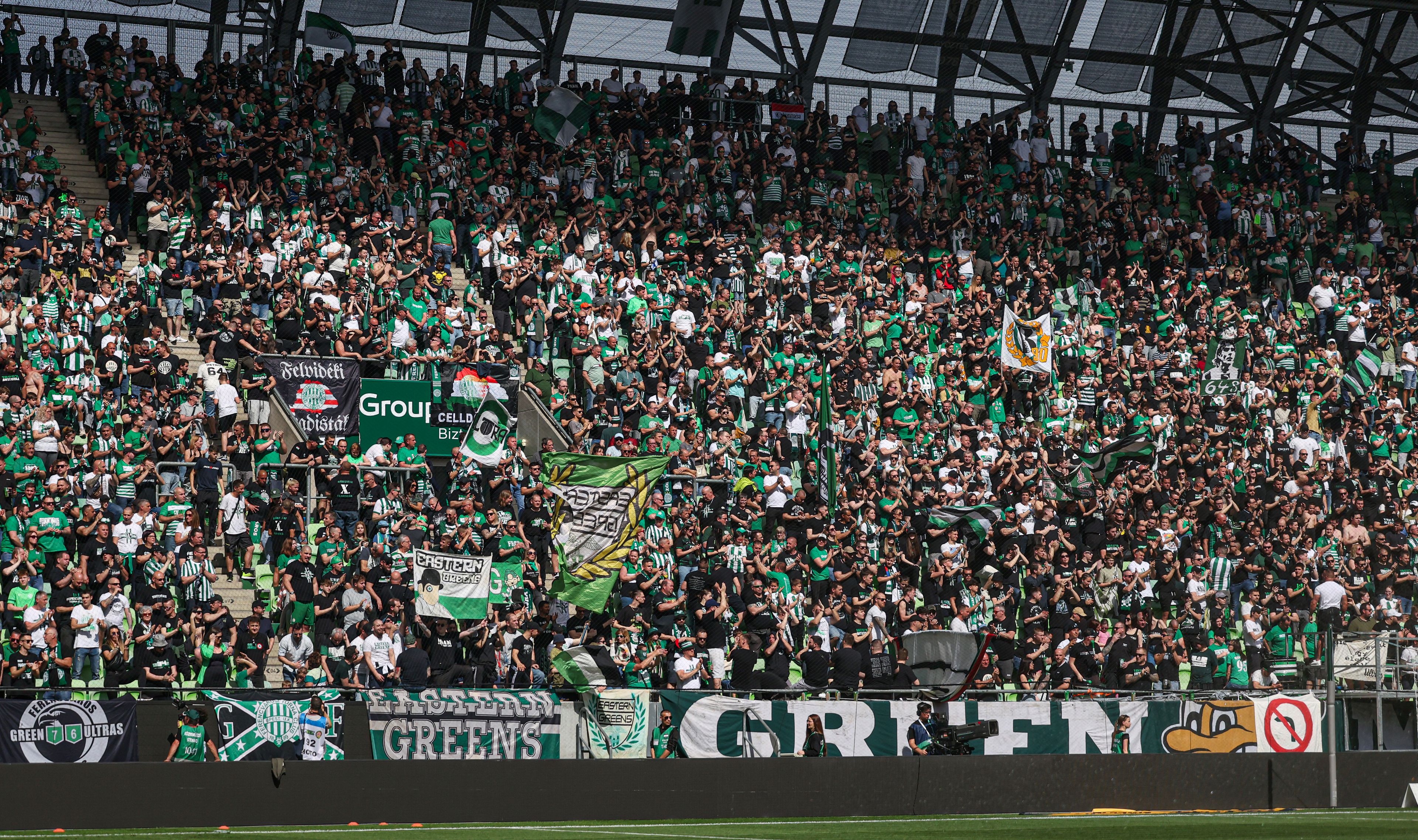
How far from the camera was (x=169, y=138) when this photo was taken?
27312 millimetres

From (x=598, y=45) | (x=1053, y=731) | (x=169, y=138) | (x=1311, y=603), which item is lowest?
(x=1053, y=731)

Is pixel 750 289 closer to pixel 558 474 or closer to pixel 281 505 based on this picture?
pixel 558 474

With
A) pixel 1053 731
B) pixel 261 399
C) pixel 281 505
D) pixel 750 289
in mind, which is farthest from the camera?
pixel 750 289

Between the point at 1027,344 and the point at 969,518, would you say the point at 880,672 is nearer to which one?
the point at 969,518

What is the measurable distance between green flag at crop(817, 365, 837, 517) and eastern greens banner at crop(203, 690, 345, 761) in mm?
9468

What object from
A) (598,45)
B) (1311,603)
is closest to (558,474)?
(1311,603)

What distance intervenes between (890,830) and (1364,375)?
19.4 meters

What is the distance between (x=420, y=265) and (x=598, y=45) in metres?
9.47

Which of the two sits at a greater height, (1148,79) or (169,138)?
(1148,79)

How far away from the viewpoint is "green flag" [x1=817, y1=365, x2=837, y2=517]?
26.3 m

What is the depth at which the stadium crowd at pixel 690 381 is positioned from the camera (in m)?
22.2

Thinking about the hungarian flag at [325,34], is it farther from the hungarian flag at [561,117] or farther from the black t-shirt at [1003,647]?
the black t-shirt at [1003,647]

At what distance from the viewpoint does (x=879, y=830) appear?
1614cm

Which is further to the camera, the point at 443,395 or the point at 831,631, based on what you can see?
the point at 443,395
